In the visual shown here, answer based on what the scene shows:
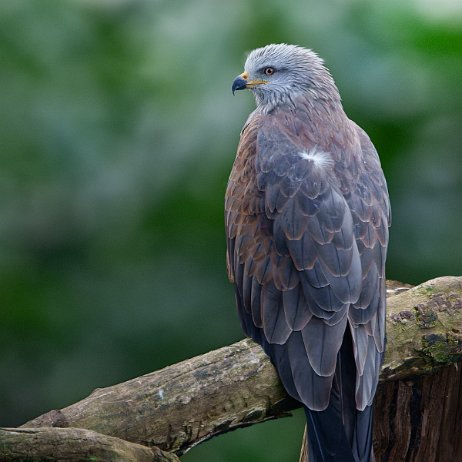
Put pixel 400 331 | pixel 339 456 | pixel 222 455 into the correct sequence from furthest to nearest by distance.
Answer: pixel 222 455
pixel 400 331
pixel 339 456

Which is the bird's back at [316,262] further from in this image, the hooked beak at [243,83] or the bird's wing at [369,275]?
the hooked beak at [243,83]

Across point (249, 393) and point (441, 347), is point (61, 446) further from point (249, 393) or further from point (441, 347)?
point (441, 347)

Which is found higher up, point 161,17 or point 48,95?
point 161,17

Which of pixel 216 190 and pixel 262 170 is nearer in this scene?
pixel 262 170

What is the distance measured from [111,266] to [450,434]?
2699 millimetres

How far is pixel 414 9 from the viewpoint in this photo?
662 centimetres

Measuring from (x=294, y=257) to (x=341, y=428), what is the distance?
2.56ft

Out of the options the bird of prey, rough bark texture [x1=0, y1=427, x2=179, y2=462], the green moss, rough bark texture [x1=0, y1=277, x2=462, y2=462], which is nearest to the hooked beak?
the bird of prey

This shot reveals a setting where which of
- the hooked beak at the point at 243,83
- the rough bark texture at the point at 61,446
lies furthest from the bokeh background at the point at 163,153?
the rough bark texture at the point at 61,446

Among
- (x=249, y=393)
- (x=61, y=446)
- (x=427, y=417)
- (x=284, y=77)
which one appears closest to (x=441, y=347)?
(x=427, y=417)

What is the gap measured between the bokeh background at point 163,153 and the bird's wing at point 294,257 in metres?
1.67

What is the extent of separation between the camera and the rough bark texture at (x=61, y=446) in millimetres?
2980

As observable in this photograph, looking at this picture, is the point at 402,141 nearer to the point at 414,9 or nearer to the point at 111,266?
the point at 414,9

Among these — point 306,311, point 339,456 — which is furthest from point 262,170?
point 339,456
